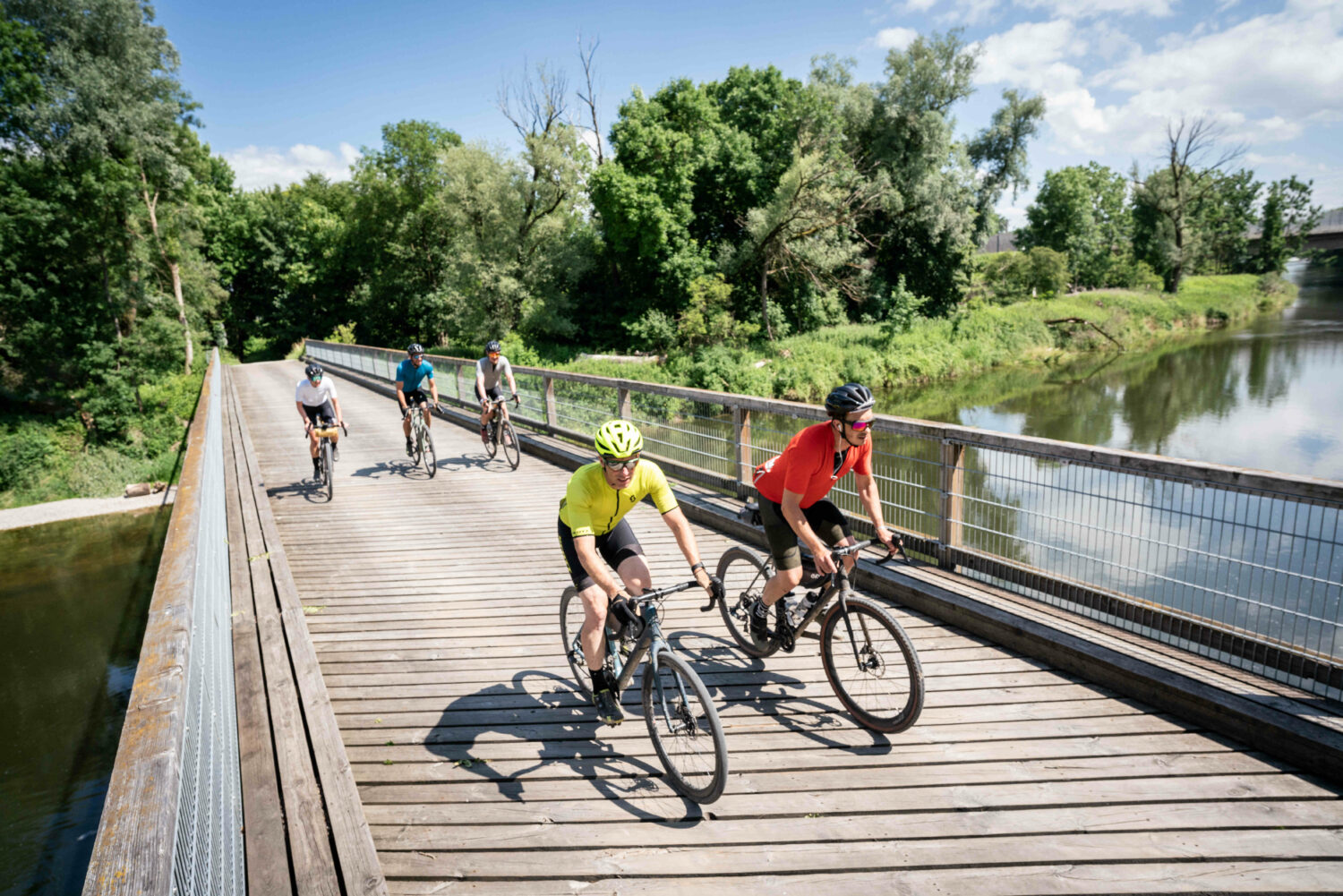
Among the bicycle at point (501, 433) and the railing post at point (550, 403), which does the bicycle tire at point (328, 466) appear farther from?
the railing post at point (550, 403)

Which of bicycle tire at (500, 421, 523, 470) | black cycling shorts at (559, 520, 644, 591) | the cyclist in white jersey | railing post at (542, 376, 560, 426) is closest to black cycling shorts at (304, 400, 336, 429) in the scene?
the cyclist in white jersey

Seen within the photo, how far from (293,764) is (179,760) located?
2063 millimetres

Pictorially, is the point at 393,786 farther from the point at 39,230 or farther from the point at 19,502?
the point at 39,230

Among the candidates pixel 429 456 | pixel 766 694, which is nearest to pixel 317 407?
pixel 429 456

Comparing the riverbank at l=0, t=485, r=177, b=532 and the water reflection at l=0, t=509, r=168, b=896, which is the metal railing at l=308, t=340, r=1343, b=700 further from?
the riverbank at l=0, t=485, r=177, b=532

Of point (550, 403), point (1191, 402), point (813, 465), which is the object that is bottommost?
point (1191, 402)

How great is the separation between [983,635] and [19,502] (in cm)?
3924

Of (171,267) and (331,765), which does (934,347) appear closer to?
(331,765)

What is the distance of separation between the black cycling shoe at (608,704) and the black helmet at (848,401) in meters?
2.02

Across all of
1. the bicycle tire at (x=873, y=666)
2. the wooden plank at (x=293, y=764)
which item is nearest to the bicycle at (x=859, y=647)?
the bicycle tire at (x=873, y=666)

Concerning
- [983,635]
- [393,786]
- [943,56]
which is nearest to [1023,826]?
[983,635]

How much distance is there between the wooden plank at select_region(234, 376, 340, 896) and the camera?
3033 mm

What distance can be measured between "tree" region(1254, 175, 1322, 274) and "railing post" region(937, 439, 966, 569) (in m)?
96.1

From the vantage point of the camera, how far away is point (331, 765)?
3.69m
